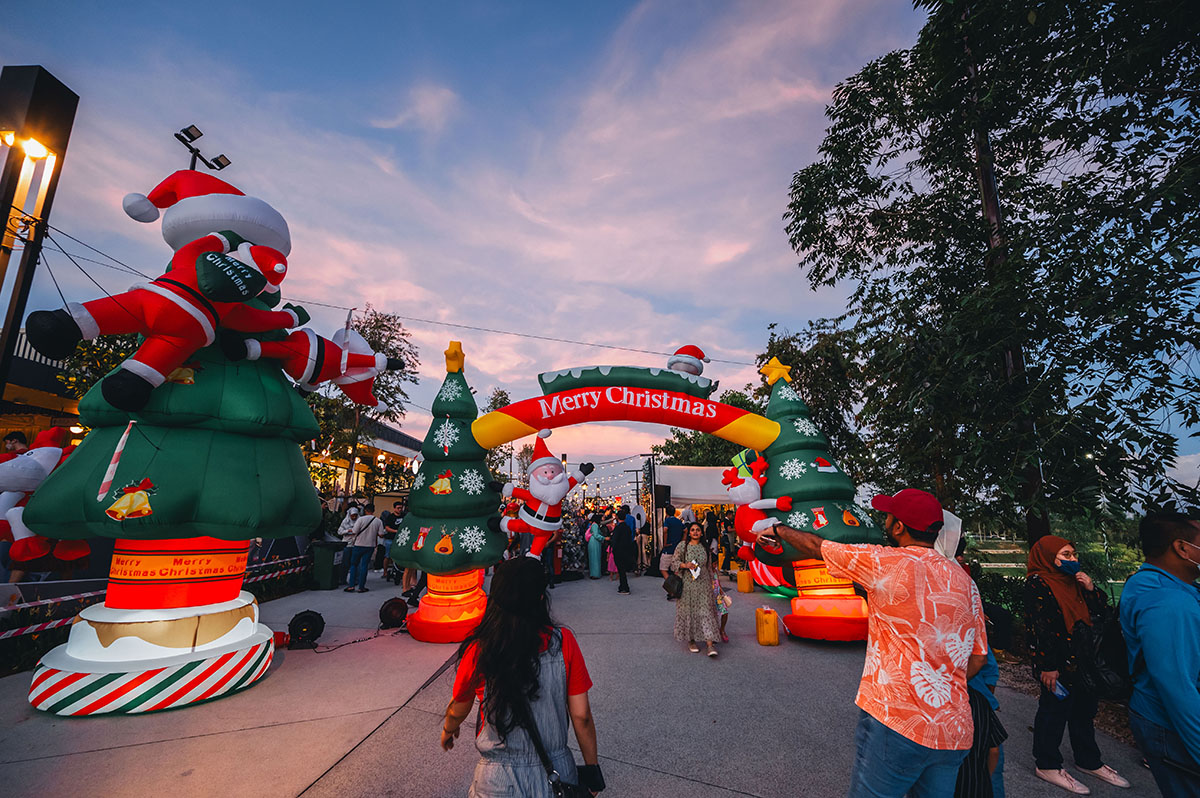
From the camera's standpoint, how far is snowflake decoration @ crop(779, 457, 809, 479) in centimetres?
714

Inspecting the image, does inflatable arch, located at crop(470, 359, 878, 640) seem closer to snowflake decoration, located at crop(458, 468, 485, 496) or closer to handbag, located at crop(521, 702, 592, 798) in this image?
snowflake decoration, located at crop(458, 468, 485, 496)

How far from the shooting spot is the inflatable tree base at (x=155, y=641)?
423 cm

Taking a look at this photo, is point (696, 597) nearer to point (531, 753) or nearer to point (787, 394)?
point (787, 394)

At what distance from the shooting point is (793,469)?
23.6 ft

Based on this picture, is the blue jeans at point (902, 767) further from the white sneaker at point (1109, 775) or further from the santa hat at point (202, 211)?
the santa hat at point (202, 211)

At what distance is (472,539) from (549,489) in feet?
4.16

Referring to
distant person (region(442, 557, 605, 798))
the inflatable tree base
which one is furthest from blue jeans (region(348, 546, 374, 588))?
distant person (region(442, 557, 605, 798))

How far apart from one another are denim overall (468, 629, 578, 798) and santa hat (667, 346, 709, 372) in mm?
6410

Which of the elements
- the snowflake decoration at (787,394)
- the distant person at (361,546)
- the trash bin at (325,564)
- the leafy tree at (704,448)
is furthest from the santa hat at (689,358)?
the leafy tree at (704,448)

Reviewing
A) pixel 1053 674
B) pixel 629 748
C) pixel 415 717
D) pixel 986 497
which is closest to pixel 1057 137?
pixel 986 497

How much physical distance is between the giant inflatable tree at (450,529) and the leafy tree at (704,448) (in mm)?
19149

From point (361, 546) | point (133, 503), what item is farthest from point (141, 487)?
point (361, 546)

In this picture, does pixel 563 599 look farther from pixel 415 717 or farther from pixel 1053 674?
pixel 1053 674

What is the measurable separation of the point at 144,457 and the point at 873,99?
1079 centimetres
